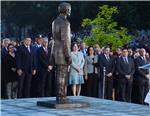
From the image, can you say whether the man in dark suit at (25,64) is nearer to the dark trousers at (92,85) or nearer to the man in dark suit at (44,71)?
the man in dark suit at (44,71)

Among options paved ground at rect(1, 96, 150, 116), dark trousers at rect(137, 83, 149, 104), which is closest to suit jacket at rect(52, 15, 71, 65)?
paved ground at rect(1, 96, 150, 116)

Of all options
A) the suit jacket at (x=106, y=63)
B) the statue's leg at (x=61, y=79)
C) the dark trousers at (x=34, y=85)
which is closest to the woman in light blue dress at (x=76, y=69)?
the suit jacket at (x=106, y=63)

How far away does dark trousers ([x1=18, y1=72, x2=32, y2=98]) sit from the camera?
17797 mm

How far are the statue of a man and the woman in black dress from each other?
4.34 m

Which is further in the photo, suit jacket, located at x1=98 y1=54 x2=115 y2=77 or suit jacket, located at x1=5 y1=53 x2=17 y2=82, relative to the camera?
suit jacket, located at x1=98 y1=54 x2=115 y2=77

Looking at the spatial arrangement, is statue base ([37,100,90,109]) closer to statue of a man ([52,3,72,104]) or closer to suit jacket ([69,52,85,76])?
statue of a man ([52,3,72,104])

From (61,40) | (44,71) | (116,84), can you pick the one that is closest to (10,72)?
(44,71)

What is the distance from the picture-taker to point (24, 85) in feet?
59.3

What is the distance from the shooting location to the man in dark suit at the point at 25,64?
694 inches

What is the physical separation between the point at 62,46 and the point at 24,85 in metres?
5.06

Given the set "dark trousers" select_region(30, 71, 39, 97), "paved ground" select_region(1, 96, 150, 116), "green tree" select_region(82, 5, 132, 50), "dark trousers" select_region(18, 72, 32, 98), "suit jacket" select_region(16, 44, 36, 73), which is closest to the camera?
"paved ground" select_region(1, 96, 150, 116)

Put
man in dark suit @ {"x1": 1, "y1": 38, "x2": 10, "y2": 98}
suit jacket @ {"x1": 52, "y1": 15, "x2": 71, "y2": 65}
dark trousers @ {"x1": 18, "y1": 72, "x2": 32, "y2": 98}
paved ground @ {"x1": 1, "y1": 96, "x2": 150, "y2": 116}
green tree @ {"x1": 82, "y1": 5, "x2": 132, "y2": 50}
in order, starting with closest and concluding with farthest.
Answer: paved ground @ {"x1": 1, "y1": 96, "x2": 150, "y2": 116}
suit jacket @ {"x1": 52, "y1": 15, "x2": 71, "y2": 65}
man in dark suit @ {"x1": 1, "y1": 38, "x2": 10, "y2": 98}
dark trousers @ {"x1": 18, "y1": 72, "x2": 32, "y2": 98}
green tree @ {"x1": 82, "y1": 5, "x2": 132, "y2": 50}

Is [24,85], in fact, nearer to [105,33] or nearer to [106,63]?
[106,63]

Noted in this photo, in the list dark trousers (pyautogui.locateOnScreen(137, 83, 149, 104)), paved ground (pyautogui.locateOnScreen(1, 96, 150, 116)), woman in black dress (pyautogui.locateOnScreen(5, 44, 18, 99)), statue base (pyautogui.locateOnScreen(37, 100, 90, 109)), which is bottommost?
paved ground (pyautogui.locateOnScreen(1, 96, 150, 116))
